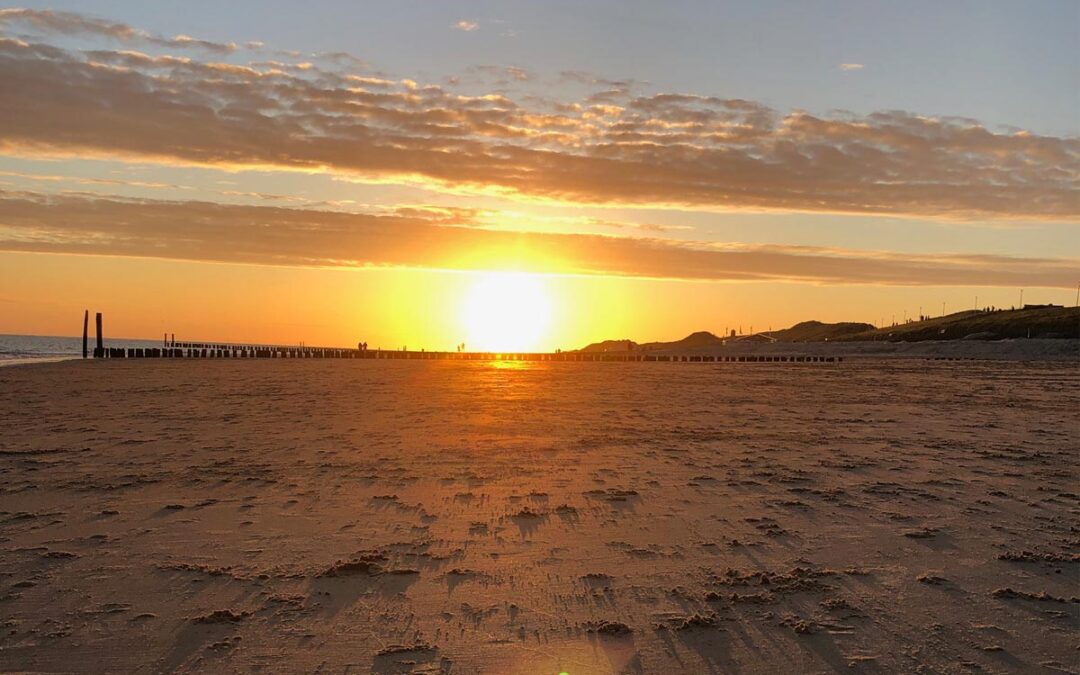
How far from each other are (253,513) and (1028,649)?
→ 6.92 meters

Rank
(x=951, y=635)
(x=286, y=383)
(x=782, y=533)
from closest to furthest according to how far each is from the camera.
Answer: (x=951, y=635), (x=782, y=533), (x=286, y=383)

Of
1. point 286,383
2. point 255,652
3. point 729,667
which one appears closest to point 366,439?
point 255,652

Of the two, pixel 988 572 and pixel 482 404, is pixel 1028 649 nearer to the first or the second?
pixel 988 572

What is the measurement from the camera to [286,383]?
29750mm

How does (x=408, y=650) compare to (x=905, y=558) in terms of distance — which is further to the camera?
(x=905, y=558)

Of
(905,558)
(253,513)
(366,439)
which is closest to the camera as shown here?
(905,558)

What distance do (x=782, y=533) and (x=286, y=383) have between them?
24.8 metres

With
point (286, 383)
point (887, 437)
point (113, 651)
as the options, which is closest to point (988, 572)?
point (113, 651)

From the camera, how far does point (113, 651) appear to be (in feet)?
17.0

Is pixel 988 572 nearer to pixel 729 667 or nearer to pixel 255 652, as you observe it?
pixel 729 667

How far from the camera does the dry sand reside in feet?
17.3

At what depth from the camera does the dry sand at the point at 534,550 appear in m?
5.27

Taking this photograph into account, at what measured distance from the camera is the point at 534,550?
284 inches

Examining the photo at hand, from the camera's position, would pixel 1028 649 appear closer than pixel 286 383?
Yes
